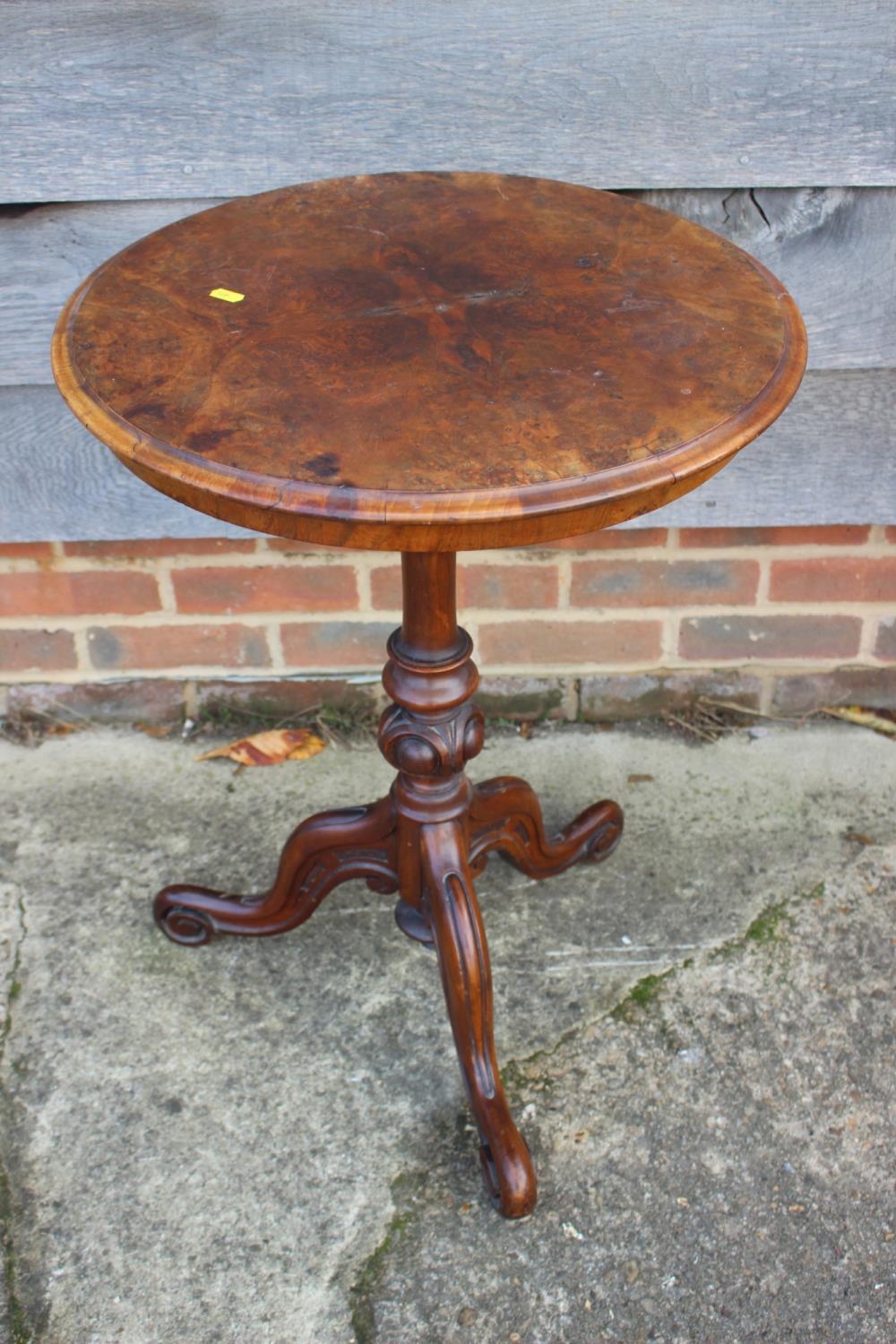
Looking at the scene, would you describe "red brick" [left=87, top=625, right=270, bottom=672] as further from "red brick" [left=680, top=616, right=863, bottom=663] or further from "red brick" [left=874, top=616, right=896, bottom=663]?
"red brick" [left=874, top=616, right=896, bottom=663]

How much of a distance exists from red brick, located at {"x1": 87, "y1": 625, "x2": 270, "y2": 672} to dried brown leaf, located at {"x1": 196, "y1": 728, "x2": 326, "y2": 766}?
14 centimetres

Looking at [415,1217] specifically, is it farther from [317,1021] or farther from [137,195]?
[137,195]

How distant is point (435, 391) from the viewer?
1153 mm

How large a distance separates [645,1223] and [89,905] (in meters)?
0.96

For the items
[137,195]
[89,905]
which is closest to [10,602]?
[89,905]

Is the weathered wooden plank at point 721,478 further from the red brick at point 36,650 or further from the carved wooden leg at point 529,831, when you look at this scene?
the carved wooden leg at point 529,831

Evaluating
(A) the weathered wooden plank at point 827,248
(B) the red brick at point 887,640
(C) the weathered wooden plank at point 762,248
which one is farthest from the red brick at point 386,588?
(B) the red brick at point 887,640

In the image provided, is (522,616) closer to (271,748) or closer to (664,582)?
(664,582)

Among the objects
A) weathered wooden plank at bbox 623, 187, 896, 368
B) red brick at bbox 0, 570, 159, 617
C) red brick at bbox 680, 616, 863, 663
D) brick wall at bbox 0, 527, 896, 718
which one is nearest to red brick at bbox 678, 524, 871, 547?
brick wall at bbox 0, 527, 896, 718

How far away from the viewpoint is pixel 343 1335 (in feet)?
4.51

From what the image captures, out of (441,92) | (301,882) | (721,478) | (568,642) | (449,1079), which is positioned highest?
(441,92)

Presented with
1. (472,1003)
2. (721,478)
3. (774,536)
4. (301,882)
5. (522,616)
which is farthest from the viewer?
(522,616)

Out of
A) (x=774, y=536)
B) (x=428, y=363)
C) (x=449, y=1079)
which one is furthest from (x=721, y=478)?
(x=449, y=1079)

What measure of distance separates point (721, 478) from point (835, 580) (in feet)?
1.10
